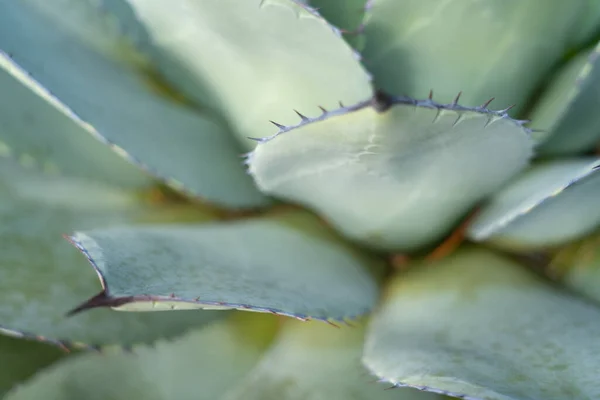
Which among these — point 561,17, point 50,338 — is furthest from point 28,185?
point 561,17

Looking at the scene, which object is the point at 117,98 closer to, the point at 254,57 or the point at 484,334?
the point at 254,57

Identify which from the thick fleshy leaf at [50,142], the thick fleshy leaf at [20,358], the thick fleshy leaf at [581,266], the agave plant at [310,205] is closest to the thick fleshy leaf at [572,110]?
the agave plant at [310,205]

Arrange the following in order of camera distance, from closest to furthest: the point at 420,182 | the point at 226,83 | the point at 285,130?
the point at 285,130
the point at 420,182
the point at 226,83

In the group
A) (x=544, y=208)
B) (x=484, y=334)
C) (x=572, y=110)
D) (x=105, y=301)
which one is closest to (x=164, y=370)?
(x=105, y=301)

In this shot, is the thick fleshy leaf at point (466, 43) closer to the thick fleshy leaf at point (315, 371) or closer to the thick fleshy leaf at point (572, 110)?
the thick fleshy leaf at point (572, 110)

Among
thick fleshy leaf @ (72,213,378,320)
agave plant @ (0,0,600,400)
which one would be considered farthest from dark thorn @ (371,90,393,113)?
thick fleshy leaf @ (72,213,378,320)

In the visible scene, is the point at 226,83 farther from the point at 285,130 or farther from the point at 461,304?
the point at 461,304
